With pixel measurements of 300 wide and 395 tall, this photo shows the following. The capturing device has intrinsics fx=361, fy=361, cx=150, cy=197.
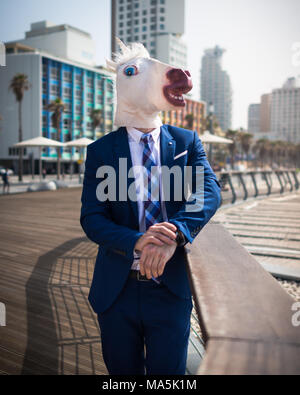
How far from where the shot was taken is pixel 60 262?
5.40 m

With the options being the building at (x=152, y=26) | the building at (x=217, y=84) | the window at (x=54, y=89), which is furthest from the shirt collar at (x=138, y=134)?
the building at (x=217, y=84)

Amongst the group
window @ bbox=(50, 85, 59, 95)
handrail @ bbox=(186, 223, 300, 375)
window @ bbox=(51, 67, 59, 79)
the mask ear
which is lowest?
handrail @ bbox=(186, 223, 300, 375)

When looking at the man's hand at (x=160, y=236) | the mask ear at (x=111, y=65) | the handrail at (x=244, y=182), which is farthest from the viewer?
the handrail at (x=244, y=182)

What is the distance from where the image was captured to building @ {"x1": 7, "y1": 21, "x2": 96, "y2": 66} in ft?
227

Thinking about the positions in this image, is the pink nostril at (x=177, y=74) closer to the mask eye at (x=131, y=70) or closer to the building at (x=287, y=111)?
the mask eye at (x=131, y=70)

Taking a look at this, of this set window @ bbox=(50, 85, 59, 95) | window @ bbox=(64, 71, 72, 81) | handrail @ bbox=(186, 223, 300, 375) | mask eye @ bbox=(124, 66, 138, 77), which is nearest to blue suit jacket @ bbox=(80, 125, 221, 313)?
handrail @ bbox=(186, 223, 300, 375)

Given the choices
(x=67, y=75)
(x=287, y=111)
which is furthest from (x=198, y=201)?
(x=67, y=75)

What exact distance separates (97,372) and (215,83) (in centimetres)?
17257

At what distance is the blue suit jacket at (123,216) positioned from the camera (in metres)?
1.43

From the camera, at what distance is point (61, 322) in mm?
3355

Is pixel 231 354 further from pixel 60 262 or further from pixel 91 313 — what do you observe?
pixel 60 262

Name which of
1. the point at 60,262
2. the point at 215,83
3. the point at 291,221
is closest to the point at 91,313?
the point at 60,262

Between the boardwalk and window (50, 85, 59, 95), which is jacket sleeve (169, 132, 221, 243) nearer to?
the boardwalk

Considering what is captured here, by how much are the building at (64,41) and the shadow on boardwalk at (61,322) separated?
68.6m
